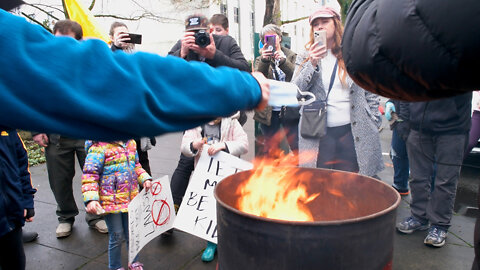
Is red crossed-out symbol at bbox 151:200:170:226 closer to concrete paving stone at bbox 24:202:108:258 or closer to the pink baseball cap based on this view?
concrete paving stone at bbox 24:202:108:258

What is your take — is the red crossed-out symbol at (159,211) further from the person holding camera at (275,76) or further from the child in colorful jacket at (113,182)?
the person holding camera at (275,76)

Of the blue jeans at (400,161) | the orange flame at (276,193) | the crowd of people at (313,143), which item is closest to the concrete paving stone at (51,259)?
the crowd of people at (313,143)

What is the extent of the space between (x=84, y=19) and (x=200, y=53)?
223cm

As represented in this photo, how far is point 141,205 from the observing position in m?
2.93

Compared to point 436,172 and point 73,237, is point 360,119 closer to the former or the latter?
point 436,172

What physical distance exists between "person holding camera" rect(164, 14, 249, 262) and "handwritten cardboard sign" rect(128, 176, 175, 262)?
45 centimetres

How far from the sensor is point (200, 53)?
322cm

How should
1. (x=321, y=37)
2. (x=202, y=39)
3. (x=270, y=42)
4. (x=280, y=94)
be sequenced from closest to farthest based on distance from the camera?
(x=280, y=94)
(x=321, y=37)
(x=202, y=39)
(x=270, y=42)

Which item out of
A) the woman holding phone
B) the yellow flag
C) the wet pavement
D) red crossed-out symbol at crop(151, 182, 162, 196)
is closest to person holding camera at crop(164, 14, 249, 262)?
the wet pavement

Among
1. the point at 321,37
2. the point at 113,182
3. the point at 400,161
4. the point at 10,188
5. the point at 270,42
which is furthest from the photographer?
the point at 400,161

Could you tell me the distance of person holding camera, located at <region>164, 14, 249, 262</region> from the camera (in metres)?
3.14

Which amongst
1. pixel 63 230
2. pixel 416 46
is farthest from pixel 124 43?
pixel 416 46

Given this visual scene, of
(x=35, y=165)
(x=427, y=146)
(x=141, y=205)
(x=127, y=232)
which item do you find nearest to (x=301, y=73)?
(x=427, y=146)

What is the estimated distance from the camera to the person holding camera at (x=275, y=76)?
4.14 metres
